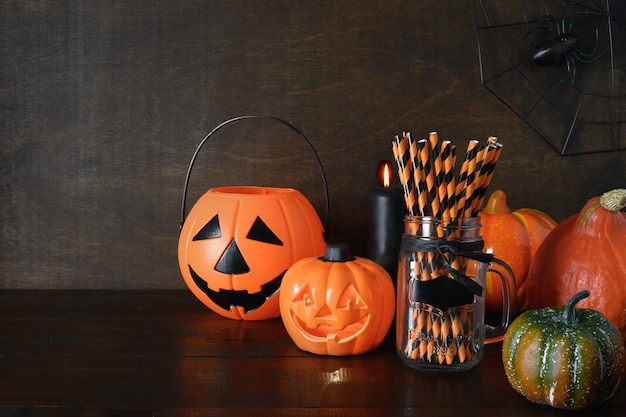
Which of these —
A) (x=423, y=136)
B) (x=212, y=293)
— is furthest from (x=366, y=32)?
(x=212, y=293)

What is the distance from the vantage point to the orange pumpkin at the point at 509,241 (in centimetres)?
115

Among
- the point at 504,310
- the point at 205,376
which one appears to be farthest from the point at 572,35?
the point at 205,376

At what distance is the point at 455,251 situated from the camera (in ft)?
2.96

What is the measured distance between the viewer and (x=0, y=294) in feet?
4.27

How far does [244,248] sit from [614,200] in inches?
23.1

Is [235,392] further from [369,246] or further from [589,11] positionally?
[589,11]

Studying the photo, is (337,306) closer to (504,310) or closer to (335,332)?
(335,332)

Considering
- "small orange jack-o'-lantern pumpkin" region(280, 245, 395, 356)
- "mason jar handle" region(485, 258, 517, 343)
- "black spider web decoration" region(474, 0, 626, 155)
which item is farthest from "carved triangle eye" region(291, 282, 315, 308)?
"black spider web decoration" region(474, 0, 626, 155)

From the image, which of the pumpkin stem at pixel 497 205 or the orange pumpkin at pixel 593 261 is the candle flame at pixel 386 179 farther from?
the orange pumpkin at pixel 593 261

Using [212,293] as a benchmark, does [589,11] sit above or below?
above

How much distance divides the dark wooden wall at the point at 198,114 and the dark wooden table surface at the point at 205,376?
227 mm

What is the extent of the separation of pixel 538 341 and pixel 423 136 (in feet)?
2.05

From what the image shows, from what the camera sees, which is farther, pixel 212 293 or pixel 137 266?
pixel 137 266

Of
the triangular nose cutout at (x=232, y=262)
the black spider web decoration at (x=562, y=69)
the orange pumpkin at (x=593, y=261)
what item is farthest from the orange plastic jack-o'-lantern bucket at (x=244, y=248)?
the black spider web decoration at (x=562, y=69)
